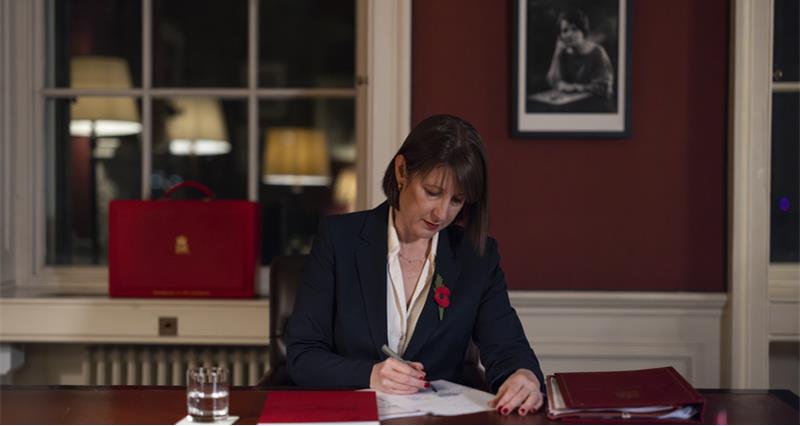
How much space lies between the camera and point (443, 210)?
6.86 feet

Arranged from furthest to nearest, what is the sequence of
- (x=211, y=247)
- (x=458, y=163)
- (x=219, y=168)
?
(x=219, y=168), (x=211, y=247), (x=458, y=163)

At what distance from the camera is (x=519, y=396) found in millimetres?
1771

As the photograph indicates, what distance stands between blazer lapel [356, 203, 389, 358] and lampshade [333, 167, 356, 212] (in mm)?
1287

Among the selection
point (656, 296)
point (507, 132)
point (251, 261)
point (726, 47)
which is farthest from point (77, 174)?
point (726, 47)

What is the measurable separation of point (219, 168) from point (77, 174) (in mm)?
568

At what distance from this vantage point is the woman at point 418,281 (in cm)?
207

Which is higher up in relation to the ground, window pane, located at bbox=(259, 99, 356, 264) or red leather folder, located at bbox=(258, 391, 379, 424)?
A: window pane, located at bbox=(259, 99, 356, 264)

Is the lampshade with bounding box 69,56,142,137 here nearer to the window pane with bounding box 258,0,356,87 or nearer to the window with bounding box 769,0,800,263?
the window pane with bounding box 258,0,356,87

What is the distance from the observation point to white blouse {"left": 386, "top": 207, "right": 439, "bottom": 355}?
2172 millimetres

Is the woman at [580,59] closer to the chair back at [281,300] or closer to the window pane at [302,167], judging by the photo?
the window pane at [302,167]

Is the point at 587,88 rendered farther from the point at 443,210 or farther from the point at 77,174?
the point at 77,174

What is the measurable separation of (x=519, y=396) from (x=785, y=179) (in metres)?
1.80

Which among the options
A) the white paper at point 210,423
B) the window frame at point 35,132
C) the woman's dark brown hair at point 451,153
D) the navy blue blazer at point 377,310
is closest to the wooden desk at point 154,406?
the white paper at point 210,423

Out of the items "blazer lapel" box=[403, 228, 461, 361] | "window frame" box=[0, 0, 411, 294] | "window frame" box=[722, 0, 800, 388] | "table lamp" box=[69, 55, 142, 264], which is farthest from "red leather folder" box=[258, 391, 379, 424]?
"table lamp" box=[69, 55, 142, 264]
